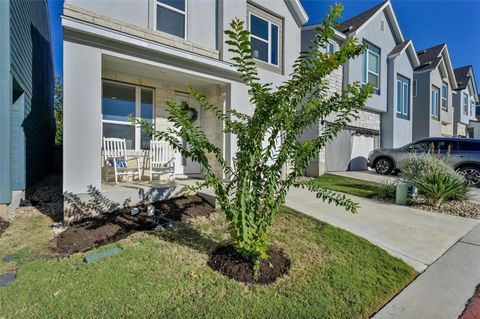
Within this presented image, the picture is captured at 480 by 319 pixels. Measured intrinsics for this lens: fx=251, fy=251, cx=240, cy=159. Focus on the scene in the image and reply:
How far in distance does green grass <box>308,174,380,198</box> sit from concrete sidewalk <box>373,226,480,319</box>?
346cm

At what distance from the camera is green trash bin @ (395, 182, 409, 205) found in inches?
254

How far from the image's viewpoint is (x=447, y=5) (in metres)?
8.97

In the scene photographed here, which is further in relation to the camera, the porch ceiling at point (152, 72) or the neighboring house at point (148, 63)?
the porch ceiling at point (152, 72)

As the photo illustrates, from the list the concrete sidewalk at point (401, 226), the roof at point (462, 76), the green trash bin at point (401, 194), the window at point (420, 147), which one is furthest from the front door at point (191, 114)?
the roof at point (462, 76)

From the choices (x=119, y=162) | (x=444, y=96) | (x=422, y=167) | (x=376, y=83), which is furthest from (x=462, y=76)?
(x=119, y=162)

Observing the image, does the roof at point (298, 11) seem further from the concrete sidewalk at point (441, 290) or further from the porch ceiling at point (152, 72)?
the concrete sidewalk at point (441, 290)

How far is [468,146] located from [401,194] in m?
5.25

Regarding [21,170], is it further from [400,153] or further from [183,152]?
[400,153]

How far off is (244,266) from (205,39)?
6.31 meters

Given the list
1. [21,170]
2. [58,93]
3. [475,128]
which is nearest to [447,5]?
[21,170]

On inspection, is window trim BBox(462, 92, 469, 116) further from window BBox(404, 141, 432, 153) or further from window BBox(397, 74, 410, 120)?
window BBox(404, 141, 432, 153)

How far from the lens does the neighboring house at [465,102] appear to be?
22703 mm

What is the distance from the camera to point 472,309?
2580 millimetres

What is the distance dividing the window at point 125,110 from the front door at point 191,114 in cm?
96
